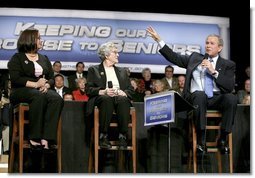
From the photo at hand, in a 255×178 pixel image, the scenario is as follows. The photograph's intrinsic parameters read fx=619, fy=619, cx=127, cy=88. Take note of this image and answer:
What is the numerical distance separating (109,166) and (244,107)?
143cm

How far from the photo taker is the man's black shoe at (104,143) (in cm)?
549

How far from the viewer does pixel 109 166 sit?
583cm

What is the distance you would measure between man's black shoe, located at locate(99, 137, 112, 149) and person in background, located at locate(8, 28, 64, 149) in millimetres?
436

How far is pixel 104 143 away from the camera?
552 cm

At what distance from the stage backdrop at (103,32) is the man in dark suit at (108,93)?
4.14m

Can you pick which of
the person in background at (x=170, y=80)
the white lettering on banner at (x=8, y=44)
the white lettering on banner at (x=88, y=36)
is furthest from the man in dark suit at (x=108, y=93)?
the white lettering on banner at (x=8, y=44)

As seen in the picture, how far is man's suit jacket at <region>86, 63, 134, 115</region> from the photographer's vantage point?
18.4 feet

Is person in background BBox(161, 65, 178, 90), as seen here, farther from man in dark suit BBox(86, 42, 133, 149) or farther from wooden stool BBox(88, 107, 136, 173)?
wooden stool BBox(88, 107, 136, 173)

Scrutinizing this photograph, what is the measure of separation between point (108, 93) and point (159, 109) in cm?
49

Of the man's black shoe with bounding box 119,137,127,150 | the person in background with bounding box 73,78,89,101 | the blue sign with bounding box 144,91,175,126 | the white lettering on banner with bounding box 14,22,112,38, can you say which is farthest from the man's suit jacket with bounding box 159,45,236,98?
the white lettering on banner with bounding box 14,22,112,38

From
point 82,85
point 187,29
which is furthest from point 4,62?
point 187,29

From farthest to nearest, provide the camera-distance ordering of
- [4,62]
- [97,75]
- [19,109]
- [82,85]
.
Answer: [4,62], [82,85], [97,75], [19,109]

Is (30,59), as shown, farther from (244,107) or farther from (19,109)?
(244,107)

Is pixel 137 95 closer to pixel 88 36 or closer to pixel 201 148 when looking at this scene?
pixel 201 148
